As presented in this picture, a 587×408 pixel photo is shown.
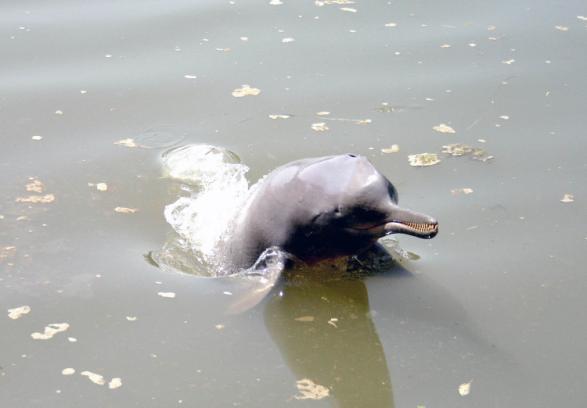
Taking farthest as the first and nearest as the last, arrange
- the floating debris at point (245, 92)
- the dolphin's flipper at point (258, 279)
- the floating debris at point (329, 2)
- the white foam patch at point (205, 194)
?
the floating debris at point (329, 2) < the floating debris at point (245, 92) < the white foam patch at point (205, 194) < the dolphin's flipper at point (258, 279)

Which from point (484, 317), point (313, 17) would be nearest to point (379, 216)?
point (484, 317)

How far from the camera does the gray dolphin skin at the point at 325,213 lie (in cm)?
582

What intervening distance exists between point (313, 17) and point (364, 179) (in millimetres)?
4493

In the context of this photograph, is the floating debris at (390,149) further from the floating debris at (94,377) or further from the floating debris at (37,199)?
the floating debris at (94,377)

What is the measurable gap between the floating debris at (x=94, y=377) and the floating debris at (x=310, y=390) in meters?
1.05

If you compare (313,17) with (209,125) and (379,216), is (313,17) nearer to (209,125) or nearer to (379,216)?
(209,125)

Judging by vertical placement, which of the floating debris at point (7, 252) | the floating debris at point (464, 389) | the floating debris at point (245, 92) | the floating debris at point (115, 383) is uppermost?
the floating debris at point (245, 92)

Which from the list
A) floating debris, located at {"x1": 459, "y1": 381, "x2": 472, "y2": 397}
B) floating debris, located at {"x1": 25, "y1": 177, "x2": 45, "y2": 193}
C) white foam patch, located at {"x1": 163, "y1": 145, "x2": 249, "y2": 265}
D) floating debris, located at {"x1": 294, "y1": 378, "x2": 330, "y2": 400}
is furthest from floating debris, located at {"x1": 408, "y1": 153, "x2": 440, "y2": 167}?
floating debris, located at {"x1": 25, "y1": 177, "x2": 45, "y2": 193}

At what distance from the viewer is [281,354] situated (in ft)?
18.1

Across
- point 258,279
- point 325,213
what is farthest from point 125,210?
point 325,213

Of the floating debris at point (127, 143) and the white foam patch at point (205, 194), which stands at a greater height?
the floating debris at point (127, 143)

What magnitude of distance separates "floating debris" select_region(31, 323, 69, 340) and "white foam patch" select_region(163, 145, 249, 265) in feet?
4.28

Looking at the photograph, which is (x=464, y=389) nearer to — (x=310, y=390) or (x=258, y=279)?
(x=310, y=390)

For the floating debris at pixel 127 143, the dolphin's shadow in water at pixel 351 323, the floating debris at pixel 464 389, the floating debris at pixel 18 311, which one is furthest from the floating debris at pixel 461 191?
→ the floating debris at pixel 18 311
